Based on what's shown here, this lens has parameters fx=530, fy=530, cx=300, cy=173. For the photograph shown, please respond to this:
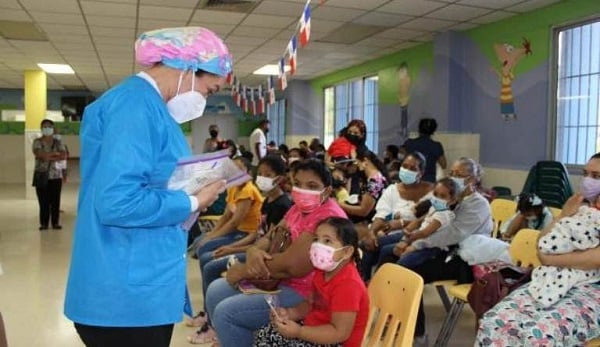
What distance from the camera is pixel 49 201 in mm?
6867

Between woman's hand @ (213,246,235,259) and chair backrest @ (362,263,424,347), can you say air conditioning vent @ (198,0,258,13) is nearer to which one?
woman's hand @ (213,246,235,259)

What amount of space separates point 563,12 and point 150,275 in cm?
532

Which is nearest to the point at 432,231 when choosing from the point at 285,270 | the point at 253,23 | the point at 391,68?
the point at 285,270

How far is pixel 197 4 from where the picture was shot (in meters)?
5.40

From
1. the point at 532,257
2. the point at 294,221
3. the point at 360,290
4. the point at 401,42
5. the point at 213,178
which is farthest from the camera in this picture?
the point at 401,42

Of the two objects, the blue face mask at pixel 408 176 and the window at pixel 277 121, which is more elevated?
the window at pixel 277 121

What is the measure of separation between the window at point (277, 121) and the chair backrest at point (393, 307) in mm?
11112

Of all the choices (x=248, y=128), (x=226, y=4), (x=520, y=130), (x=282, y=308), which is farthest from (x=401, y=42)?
(x=248, y=128)

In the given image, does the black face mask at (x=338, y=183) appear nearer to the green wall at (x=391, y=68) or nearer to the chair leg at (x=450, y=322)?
the chair leg at (x=450, y=322)

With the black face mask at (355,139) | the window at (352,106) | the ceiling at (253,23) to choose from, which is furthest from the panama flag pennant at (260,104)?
the black face mask at (355,139)

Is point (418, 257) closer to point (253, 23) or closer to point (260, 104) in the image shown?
point (253, 23)

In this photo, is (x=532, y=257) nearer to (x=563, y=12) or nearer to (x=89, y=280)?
(x=89, y=280)

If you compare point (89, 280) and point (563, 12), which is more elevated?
point (563, 12)

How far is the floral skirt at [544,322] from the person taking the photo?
2.02 metres
